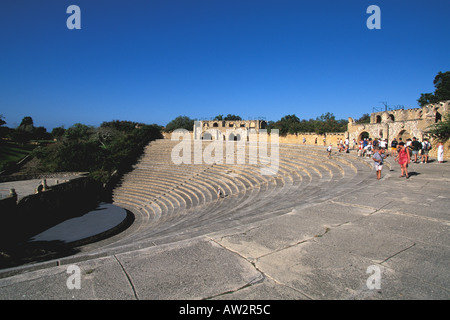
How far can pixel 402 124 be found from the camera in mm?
19453

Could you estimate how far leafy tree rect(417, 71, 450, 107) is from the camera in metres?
39.3

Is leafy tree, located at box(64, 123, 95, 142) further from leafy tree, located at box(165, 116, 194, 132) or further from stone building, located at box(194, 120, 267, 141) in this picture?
leafy tree, located at box(165, 116, 194, 132)

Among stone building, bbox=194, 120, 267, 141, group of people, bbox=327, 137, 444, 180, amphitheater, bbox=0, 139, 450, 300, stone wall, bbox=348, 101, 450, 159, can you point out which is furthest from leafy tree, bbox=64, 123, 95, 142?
amphitheater, bbox=0, 139, 450, 300

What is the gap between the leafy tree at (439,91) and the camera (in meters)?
39.3

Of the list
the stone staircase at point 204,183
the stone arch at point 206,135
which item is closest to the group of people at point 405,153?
the stone staircase at point 204,183

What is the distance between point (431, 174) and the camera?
7625 mm

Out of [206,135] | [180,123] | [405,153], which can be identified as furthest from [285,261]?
[180,123]

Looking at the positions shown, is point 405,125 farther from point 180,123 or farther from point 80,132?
point 180,123

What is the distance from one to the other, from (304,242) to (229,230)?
100 centimetres

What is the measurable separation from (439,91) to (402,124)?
31570mm

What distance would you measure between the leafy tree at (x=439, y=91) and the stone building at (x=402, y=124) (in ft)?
73.3

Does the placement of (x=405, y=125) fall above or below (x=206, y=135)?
below

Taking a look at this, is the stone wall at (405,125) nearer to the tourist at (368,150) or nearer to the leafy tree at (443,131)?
the leafy tree at (443,131)
